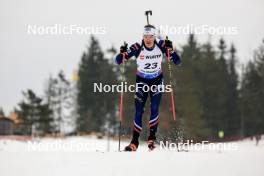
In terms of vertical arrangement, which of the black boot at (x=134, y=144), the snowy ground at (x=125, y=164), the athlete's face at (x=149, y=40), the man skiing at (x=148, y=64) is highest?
the athlete's face at (x=149, y=40)

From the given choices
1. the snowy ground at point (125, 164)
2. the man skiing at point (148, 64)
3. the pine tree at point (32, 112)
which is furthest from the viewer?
the pine tree at point (32, 112)

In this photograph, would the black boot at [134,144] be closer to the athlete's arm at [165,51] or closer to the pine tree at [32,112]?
the athlete's arm at [165,51]

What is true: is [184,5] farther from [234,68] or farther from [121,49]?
[234,68]

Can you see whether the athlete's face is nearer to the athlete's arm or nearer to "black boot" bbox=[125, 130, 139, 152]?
the athlete's arm

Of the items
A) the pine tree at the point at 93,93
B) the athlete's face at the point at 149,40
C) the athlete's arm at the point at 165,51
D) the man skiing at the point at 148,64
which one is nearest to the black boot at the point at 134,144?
the man skiing at the point at 148,64

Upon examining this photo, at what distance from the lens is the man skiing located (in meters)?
9.79

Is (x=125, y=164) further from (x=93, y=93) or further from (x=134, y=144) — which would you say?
(x=93, y=93)

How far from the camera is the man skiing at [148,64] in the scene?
9.79 meters

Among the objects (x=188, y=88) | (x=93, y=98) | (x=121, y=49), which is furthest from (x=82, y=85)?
(x=121, y=49)

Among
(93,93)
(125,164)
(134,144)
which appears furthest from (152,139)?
(93,93)

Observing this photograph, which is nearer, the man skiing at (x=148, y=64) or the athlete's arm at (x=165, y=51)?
the man skiing at (x=148, y=64)

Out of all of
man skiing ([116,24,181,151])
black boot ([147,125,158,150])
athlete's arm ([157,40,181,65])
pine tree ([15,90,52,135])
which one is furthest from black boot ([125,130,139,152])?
pine tree ([15,90,52,135])

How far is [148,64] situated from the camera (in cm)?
980

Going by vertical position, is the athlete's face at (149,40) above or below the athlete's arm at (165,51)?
above
